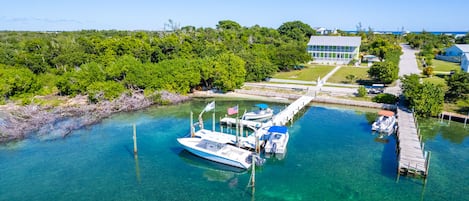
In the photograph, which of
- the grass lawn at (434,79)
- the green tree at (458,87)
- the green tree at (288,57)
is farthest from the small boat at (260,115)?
the grass lawn at (434,79)

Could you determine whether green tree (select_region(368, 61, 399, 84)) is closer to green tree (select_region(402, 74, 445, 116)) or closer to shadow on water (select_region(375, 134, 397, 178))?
green tree (select_region(402, 74, 445, 116))

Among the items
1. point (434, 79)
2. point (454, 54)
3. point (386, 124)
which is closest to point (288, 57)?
point (434, 79)

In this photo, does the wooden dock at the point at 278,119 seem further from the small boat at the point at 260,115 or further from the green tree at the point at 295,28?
the green tree at the point at 295,28

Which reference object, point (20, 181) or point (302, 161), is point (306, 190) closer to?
point (302, 161)

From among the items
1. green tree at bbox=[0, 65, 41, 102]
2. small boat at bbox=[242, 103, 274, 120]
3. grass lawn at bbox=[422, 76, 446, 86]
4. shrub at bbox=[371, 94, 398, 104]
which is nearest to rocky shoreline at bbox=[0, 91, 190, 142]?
green tree at bbox=[0, 65, 41, 102]

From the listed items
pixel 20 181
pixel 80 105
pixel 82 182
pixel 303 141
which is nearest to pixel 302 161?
pixel 303 141

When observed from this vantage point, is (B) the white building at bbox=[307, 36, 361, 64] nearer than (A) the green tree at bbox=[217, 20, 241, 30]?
Yes
